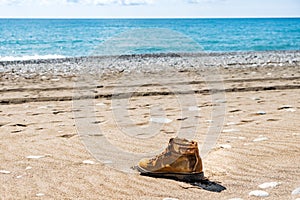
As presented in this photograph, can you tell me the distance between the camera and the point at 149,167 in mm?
3504

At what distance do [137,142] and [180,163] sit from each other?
1271 mm

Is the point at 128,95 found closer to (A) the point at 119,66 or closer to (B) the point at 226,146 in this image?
(B) the point at 226,146

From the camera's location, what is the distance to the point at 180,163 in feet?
11.1

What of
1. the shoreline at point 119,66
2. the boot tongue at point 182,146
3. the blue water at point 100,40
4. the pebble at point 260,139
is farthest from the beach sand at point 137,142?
the shoreline at point 119,66

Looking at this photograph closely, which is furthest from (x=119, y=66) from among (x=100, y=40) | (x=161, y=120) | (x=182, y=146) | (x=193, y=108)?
(x=100, y=40)

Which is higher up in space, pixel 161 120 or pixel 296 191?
pixel 296 191

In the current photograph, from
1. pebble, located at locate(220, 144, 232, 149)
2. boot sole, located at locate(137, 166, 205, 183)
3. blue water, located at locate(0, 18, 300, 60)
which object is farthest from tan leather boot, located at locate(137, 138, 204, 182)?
blue water, located at locate(0, 18, 300, 60)

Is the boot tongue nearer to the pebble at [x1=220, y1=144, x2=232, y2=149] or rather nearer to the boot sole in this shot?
the boot sole

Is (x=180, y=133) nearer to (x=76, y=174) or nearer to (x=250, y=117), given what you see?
(x=250, y=117)

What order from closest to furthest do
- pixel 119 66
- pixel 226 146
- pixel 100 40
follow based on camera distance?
pixel 226 146, pixel 119 66, pixel 100 40

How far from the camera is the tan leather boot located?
3.34m

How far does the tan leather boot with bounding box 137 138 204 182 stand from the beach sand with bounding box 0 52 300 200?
3.1 inches

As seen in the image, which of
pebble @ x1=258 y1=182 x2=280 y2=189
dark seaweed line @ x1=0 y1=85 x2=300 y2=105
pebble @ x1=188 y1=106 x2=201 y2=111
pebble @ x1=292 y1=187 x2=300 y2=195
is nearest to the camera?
pebble @ x1=292 y1=187 x2=300 y2=195

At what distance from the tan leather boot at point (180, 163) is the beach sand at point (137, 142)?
80 mm
